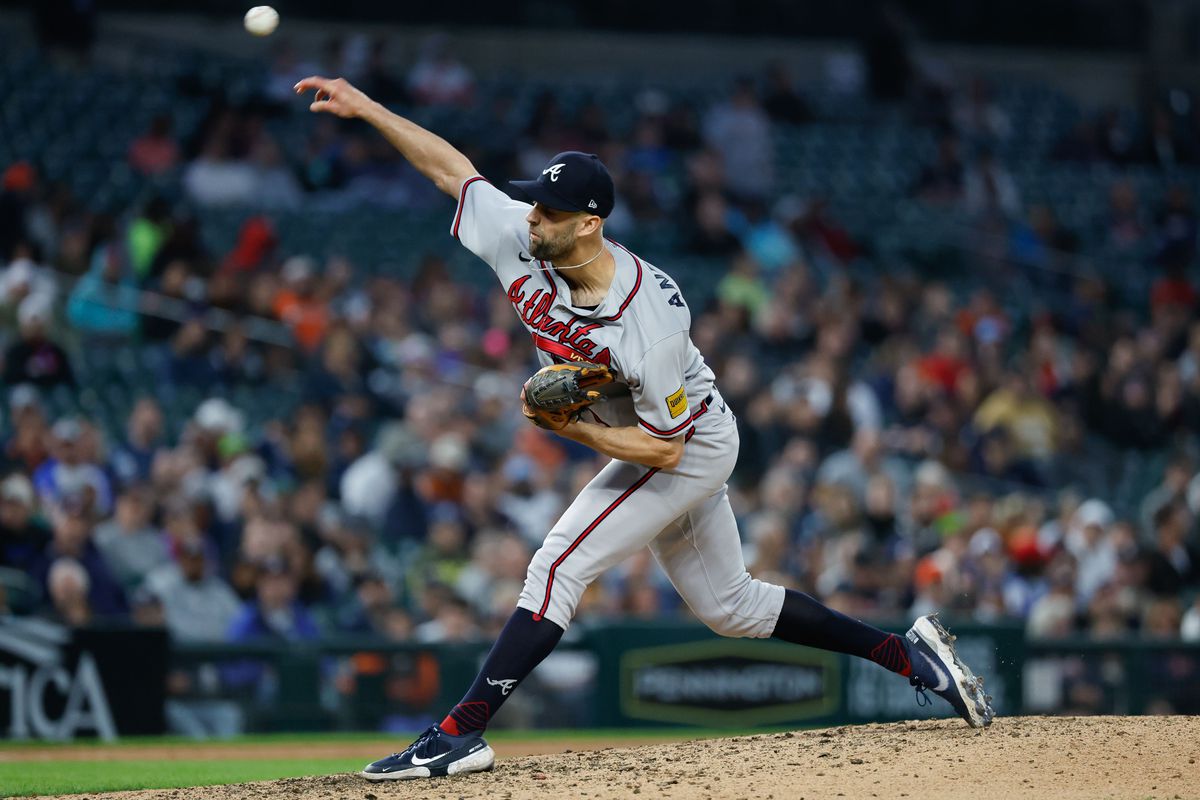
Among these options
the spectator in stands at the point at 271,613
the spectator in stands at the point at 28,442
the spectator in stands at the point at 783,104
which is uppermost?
the spectator in stands at the point at 783,104

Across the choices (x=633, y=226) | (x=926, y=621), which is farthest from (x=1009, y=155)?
(x=926, y=621)

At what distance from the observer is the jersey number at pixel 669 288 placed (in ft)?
16.9

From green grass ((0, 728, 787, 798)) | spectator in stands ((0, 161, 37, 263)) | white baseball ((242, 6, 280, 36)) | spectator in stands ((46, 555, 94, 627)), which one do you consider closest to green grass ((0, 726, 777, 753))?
green grass ((0, 728, 787, 798))

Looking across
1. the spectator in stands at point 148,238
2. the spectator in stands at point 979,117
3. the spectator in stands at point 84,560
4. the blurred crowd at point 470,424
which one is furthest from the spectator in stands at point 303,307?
the spectator in stands at point 979,117

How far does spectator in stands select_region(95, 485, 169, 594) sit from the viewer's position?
9.47 m

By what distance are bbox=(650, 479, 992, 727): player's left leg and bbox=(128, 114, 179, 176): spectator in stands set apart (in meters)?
8.46

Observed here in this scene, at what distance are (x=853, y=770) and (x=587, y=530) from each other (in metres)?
1.14

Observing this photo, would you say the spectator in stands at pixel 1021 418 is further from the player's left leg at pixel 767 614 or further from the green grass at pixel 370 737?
the player's left leg at pixel 767 614

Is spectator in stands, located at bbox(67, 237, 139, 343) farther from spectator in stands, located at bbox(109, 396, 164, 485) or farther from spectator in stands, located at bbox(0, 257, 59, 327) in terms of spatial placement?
spectator in stands, located at bbox(109, 396, 164, 485)

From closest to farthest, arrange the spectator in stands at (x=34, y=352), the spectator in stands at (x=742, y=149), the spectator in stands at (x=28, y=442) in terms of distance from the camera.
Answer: the spectator in stands at (x=28, y=442) → the spectator in stands at (x=34, y=352) → the spectator in stands at (x=742, y=149)

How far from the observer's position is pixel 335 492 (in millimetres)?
10648

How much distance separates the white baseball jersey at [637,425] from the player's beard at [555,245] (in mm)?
115

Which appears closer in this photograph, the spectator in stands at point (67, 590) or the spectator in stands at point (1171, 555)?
the spectator in stands at point (67, 590)

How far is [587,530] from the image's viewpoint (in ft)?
17.0
